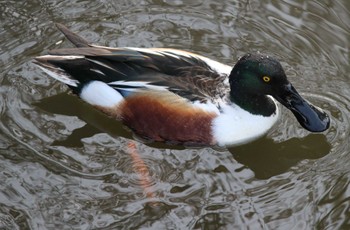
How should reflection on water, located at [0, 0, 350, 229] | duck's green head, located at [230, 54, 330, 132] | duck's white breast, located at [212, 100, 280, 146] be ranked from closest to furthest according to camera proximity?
1. reflection on water, located at [0, 0, 350, 229]
2. duck's green head, located at [230, 54, 330, 132]
3. duck's white breast, located at [212, 100, 280, 146]

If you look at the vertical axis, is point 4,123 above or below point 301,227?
below

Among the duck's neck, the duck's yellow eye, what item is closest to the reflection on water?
the duck's neck

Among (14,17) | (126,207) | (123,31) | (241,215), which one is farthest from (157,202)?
(14,17)

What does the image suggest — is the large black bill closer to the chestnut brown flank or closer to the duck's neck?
the duck's neck

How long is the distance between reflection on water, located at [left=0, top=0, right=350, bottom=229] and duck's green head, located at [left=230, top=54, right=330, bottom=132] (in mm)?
316

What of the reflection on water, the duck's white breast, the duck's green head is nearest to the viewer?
the reflection on water

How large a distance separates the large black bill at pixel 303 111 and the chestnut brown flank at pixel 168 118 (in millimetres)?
651

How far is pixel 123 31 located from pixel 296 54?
183cm

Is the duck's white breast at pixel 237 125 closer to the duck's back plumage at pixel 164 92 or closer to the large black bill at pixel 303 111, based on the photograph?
the duck's back plumage at pixel 164 92

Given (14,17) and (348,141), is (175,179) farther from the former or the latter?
(14,17)

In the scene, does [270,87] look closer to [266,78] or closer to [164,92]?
[266,78]

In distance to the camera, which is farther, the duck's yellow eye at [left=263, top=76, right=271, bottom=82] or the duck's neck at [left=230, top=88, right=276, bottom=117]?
the duck's neck at [left=230, top=88, right=276, bottom=117]

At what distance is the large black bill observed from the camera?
6770mm

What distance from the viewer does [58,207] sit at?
6324 millimetres
